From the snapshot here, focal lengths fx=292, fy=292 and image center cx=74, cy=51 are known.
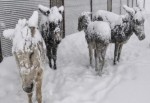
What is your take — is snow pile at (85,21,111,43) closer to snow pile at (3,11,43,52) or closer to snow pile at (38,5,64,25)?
snow pile at (38,5,64,25)

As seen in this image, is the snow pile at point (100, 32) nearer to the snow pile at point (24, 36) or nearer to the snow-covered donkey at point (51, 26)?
the snow-covered donkey at point (51, 26)

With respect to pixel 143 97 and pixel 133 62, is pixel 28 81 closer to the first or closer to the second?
pixel 143 97

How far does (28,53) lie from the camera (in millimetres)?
5270

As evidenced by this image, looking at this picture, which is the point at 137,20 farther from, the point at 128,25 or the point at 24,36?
the point at 24,36

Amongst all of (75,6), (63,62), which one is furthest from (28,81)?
(75,6)

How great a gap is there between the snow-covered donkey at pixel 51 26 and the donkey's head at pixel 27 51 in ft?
4.78

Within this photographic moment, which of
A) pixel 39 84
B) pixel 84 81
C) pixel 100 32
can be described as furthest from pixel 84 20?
pixel 39 84

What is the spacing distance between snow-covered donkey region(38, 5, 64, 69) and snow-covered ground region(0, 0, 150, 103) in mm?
749

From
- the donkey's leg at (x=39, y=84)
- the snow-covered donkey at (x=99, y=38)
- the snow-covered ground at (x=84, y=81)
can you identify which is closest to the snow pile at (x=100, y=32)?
the snow-covered donkey at (x=99, y=38)

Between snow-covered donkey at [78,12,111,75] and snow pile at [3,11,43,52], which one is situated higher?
snow pile at [3,11,43,52]

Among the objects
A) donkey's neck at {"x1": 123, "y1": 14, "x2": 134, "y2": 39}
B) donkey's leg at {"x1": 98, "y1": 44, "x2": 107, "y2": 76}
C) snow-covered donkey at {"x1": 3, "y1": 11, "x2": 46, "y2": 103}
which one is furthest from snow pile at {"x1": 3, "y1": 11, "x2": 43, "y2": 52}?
donkey's neck at {"x1": 123, "y1": 14, "x2": 134, "y2": 39}

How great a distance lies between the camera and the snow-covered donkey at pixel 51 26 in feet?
23.6

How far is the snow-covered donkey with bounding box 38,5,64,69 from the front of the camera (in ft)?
23.6

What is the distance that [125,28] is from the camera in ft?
27.2
